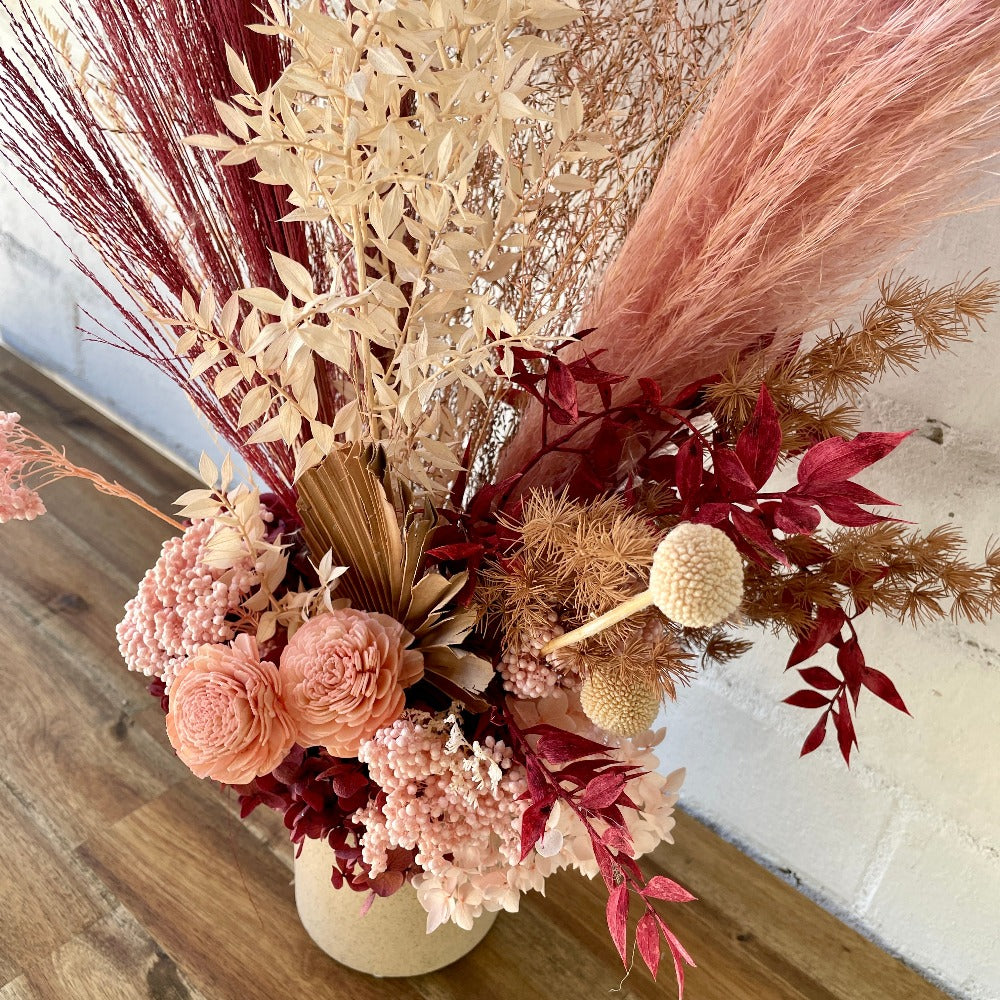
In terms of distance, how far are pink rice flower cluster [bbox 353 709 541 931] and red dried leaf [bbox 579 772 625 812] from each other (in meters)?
0.04

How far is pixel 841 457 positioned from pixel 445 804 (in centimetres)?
24

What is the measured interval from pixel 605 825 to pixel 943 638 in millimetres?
299

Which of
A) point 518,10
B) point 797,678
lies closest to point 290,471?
point 518,10

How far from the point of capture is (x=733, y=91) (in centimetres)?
40

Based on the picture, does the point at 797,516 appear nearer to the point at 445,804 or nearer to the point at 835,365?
the point at 835,365

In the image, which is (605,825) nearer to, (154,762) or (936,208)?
(936,208)

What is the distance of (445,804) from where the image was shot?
430 mm

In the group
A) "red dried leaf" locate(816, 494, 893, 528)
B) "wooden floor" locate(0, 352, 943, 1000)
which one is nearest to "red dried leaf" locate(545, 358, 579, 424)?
"red dried leaf" locate(816, 494, 893, 528)

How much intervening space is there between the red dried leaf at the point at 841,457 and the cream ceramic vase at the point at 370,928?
1.17 ft

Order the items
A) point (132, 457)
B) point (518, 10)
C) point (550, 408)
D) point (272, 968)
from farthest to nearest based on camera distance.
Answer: point (132, 457), point (272, 968), point (550, 408), point (518, 10)

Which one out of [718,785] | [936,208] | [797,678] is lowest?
[718,785]

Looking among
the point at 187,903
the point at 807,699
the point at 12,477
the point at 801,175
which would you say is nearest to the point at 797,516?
the point at 801,175

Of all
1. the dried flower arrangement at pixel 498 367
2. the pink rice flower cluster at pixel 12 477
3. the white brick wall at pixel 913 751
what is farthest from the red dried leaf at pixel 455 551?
the white brick wall at pixel 913 751

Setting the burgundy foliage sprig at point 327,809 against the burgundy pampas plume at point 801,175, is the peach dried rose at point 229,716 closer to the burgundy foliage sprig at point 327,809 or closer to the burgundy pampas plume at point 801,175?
the burgundy foliage sprig at point 327,809
